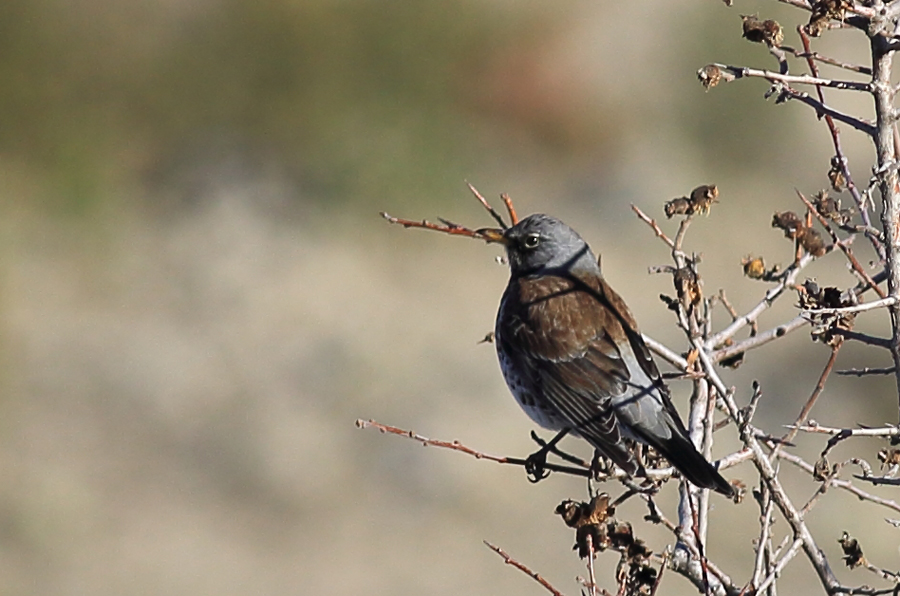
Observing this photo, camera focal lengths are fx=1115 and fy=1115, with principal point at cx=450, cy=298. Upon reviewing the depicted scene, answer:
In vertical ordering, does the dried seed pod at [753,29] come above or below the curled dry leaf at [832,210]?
above

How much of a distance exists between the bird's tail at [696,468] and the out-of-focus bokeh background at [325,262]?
5.36 m

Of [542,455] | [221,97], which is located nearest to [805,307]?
[542,455]

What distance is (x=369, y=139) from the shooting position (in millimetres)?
12906

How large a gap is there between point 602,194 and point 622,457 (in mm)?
10760

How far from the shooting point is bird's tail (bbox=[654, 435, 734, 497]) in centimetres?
322

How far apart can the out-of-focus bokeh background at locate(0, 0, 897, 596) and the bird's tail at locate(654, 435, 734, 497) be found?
5.36 metres

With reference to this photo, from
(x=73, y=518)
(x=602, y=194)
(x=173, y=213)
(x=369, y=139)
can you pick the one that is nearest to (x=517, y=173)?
(x=602, y=194)

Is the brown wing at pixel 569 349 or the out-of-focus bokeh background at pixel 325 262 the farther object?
the out-of-focus bokeh background at pixel 325 262

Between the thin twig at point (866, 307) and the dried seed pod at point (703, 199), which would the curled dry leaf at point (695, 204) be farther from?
the thin twig at point (866, 307)

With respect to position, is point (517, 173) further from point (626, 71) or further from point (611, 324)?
point (611, 324)

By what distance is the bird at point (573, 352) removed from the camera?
3.88m

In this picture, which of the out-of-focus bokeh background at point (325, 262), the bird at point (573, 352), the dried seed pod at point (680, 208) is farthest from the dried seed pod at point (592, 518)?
the out-of-focus bokeh background at point (325, 262)

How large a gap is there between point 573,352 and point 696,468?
1.05m

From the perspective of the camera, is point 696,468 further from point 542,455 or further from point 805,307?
point 542,455
